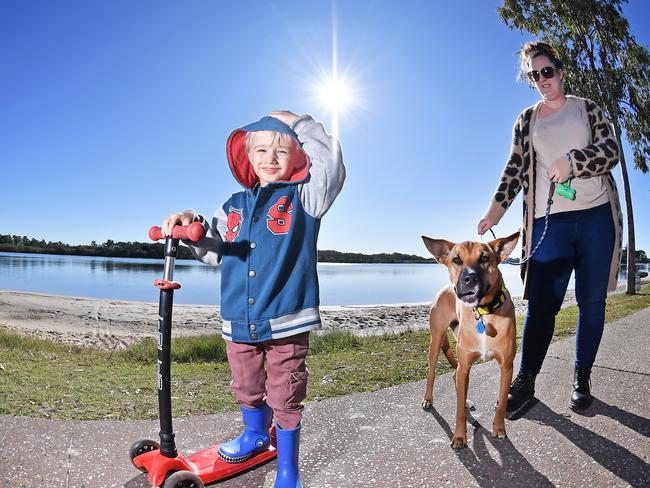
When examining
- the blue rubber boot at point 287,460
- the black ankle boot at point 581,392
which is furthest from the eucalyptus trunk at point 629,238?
the blue rubber boot at point 287,460

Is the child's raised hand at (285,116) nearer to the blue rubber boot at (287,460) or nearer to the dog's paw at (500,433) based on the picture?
the blue rubber boot at (287,460)

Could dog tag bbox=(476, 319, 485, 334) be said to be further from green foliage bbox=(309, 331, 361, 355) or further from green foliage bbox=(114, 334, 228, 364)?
green foliage bbox=(114, 334, 228, 364)

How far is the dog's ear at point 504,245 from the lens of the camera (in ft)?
8.68

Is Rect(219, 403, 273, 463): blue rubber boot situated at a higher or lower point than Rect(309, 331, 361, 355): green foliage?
higher

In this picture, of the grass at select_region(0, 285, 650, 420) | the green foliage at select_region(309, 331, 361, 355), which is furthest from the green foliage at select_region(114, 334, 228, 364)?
the green foliage at select_region(309, 331, 361, 355)

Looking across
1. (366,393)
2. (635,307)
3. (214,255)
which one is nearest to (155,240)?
(214,255)

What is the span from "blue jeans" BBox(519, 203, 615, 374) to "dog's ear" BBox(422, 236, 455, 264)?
117 cm

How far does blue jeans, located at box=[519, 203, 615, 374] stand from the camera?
133 inches

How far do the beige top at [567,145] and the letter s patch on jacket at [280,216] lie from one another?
6.26 ft

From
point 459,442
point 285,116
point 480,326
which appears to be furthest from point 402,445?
point 285,116

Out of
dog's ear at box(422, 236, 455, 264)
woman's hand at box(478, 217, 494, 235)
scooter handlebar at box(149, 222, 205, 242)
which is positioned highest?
woman's hand at box(478, 217, 494, 235)

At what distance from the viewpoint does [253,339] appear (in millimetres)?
2420

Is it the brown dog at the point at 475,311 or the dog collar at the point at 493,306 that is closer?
the brown dog at the point at 475,311

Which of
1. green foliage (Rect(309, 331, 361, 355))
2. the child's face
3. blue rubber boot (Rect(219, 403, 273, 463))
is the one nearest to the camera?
the child's face
